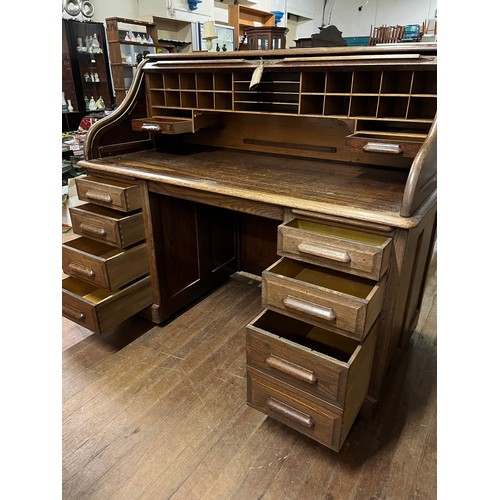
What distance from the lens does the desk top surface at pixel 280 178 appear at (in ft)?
4.11

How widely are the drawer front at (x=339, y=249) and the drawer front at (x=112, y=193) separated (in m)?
0.80

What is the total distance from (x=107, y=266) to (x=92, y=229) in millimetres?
232

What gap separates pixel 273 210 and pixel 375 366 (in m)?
0.71

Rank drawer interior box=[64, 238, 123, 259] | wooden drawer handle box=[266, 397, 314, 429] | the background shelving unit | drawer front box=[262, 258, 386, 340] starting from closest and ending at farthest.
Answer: drawer front box=[262, 258, 386, 340], wooden drawer handle box=[266, 397, 314, 429], drawer interior box=[64, 238, 123, 259], the background shelving unit

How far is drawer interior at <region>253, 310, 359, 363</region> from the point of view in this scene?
148 cm

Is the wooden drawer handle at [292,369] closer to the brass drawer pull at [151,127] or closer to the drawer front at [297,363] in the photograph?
the drawer front at [297,363]

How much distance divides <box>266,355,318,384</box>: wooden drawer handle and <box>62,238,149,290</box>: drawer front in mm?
855

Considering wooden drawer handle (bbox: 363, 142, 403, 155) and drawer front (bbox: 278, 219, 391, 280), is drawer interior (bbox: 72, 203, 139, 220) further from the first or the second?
wooden drawer handle (bbox: 363, 142, 403, 155)

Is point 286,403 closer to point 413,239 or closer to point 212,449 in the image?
point 212,449

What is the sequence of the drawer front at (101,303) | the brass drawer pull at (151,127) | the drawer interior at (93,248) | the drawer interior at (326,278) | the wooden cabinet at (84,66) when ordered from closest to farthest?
the drawer interior at (326,278) → the drawer front at (101,303) → the brass drawer pull at (151,127) → the drawer interior at (93,248) → the wooden cabinet at (84,66)

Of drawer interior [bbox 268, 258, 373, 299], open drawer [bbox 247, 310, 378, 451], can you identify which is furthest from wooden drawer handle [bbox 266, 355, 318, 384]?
drawer interior [bbox 268, 258, 373, 299]

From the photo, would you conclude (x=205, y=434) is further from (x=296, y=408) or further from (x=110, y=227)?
(x=110, y=227)

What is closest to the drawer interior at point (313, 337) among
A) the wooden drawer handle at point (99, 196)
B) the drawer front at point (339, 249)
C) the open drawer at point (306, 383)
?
the open drawer at point (306, 383)

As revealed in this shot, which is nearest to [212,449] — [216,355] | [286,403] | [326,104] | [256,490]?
[256,490]
